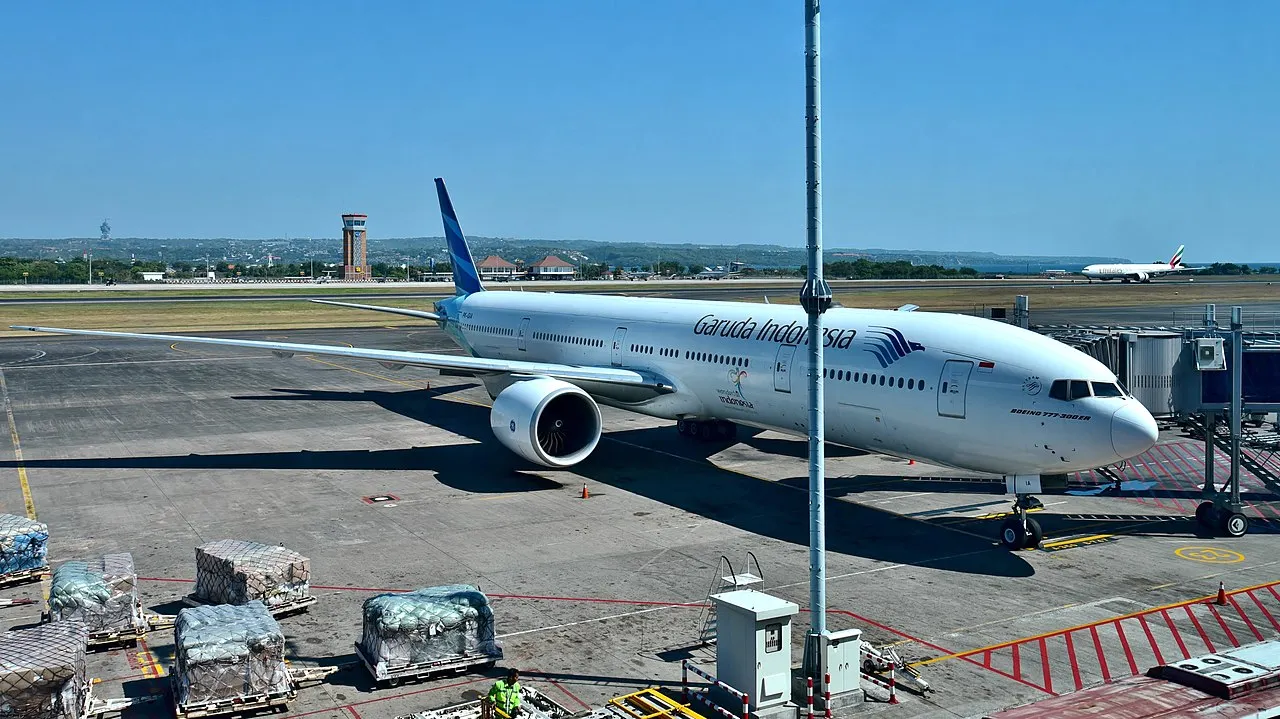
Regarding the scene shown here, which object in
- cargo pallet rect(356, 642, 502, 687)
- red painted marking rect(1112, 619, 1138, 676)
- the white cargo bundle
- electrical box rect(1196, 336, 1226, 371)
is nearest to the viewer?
cargo pallet rect(356, 642, 502, 687)

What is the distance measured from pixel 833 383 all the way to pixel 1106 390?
239 inches

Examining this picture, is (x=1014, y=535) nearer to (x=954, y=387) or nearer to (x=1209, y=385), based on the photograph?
(x=954, y=387)

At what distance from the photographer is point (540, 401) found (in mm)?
27969

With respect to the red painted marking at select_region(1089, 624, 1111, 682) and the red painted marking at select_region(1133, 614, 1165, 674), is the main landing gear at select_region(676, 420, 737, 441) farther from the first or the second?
the red painted marking at select_region(1089, 624, 1111, 682)

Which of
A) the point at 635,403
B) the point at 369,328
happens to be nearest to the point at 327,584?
the point at 635,403

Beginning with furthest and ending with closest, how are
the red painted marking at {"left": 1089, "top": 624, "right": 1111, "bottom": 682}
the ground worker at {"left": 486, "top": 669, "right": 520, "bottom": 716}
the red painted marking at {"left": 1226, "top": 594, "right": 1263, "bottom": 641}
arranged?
the red painted marking at {"left": 1226, "top": 594, "right": 1263, "bottom": 641}, the red painted marking at {"left": 1089, "top": 624, "right": 1111, "bottom": 682}, the ground worker at {"left": 486, "top": 669, "right": 520, "bottom": 716}

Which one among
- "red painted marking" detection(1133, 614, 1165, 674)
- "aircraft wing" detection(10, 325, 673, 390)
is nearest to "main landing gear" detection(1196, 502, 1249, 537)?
"red painted marking" detection(1133, 614, 1165, 674)

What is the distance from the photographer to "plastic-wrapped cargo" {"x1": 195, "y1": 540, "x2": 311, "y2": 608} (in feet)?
57.7

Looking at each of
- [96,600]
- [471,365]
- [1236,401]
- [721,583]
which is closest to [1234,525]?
[1236,401]

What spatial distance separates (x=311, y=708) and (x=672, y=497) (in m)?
13.6

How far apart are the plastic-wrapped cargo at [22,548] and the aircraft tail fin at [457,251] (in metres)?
27.5

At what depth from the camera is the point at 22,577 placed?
64.9ft

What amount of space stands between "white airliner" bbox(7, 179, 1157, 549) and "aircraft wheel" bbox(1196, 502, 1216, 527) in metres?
4.08

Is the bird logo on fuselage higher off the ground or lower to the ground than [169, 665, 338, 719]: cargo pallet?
higher
